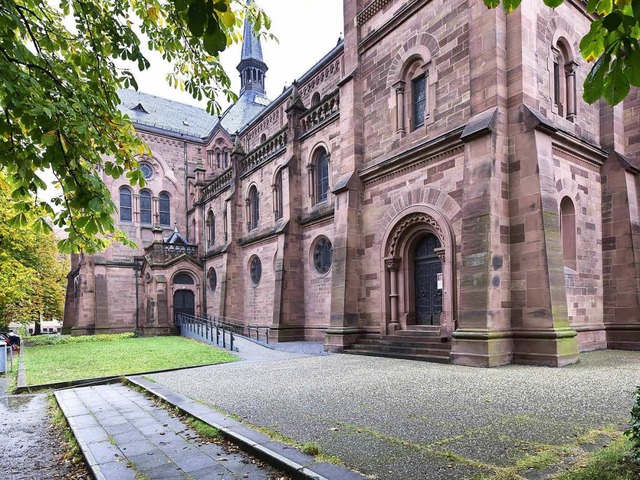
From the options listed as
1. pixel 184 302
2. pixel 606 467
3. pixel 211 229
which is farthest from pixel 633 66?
pixel 211 229

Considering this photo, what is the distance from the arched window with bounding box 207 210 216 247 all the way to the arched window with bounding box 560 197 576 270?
2333 centimetres

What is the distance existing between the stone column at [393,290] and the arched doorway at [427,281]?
1.90 feet

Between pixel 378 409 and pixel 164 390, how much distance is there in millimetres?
4108

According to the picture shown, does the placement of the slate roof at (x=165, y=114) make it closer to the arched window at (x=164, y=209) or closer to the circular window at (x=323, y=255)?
the arched window at (x=164, y=209)

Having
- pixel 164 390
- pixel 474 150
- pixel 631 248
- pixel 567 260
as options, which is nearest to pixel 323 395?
pixel 164 390

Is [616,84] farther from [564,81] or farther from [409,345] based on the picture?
[564,81]

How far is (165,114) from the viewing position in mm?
38469

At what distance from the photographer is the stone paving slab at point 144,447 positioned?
3936 millimetres

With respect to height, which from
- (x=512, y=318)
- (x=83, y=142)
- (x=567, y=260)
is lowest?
(x=512, y=318)

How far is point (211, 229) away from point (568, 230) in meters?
24.2

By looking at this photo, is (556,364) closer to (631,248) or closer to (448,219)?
(448,219)

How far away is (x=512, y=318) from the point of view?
9.85 meters

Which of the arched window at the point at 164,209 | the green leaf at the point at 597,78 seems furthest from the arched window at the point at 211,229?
the green leaf at the point at 597,78

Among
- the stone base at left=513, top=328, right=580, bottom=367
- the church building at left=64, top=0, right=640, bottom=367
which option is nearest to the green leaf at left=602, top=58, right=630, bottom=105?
the church building at left=64, top=0, right=640, bottom=367
